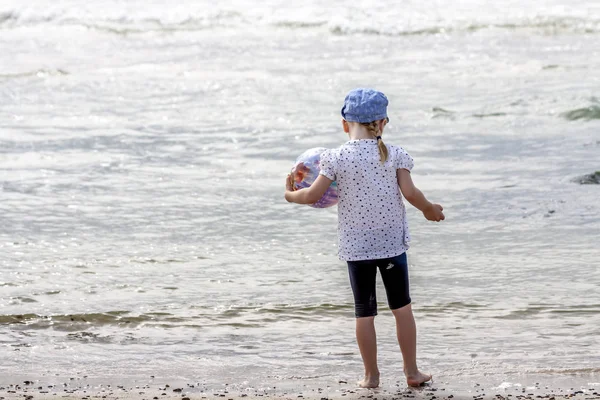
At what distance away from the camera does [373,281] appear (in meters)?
4.77

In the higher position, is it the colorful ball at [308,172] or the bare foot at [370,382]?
the colorful ball at [308,172]

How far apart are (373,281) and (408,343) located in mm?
326

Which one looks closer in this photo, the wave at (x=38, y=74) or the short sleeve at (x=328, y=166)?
the short sleeve at (x=328, y=166)

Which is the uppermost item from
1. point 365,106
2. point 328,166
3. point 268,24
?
point 268,24

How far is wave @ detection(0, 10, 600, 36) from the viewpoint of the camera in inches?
1006

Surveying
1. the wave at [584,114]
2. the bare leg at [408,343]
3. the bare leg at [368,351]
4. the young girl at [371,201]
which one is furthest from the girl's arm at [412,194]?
the wave at [584,114]

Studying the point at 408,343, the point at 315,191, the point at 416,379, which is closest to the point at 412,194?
the point at 315,191

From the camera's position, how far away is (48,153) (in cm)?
1166

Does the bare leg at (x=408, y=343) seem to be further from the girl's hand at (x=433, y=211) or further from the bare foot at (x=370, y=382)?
the girl's hand at (x=433, y=211)

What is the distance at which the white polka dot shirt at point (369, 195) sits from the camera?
4.66 meters

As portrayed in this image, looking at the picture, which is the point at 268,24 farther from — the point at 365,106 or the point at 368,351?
the point at 368,351

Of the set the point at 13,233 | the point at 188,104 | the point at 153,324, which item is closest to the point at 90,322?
the point at 153,324

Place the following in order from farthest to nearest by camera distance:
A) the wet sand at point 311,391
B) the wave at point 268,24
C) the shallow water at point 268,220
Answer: the wave at point 268,24 → the shallow water at point 268,220 → the wet sand at point 311,391

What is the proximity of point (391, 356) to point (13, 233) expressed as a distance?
4017 mm
